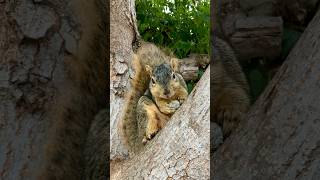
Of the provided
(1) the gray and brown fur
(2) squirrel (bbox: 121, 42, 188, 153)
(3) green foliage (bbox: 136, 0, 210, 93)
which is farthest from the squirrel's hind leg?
(1) the gray and brown fur

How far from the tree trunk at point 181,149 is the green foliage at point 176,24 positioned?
39cm

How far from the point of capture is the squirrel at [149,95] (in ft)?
3.30

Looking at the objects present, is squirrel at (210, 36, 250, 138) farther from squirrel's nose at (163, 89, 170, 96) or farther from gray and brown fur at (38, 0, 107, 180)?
squirrel's nose at (163, 89, 170, 96)

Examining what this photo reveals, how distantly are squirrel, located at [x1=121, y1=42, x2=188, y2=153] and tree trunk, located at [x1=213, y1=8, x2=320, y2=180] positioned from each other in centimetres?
56

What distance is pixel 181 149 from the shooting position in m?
1.06

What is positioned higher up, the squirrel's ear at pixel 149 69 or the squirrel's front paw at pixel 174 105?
the squirrel's ear at pixel 149 69

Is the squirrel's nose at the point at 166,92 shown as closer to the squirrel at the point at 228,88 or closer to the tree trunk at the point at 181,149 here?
the tree trunk at the point at 181,149

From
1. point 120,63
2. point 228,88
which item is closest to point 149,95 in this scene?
point 120,63

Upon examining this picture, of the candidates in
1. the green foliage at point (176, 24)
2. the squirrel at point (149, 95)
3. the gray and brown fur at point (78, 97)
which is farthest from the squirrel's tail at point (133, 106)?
the gray and brown fur at point (78, 97)

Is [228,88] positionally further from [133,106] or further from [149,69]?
[133,106]

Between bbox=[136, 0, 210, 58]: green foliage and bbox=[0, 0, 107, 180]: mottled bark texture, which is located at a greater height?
bbox=[0, 0, 107, 180]: mottled bark texture

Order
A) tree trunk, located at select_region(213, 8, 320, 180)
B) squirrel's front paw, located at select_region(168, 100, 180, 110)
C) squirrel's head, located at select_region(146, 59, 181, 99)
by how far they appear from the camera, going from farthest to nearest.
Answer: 1. squirrel's front paw, located at select_region(168, 100, 180, 110)
2. squirrel's head, located at select_region(146, 59, 181, 99)
3. tree trunk, located at select_region(213, 8, 320, 180)

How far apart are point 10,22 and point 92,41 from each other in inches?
2.9

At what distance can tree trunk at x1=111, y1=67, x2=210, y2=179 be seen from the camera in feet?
3.32
